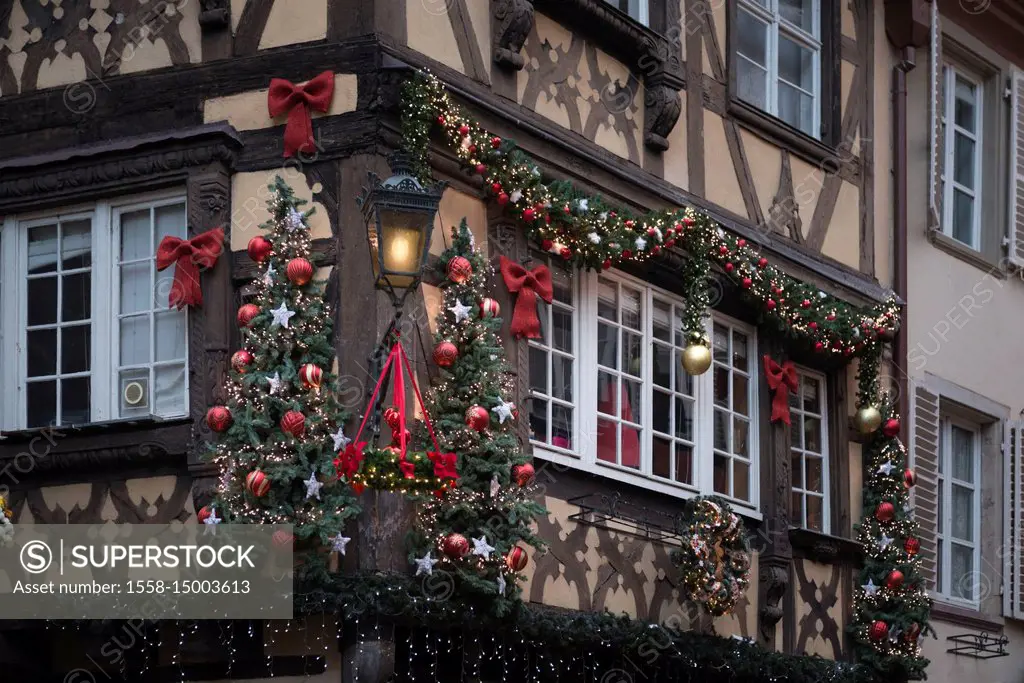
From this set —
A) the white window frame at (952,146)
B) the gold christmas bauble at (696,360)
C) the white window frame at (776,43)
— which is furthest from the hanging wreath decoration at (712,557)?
the white window frame at (952,146)

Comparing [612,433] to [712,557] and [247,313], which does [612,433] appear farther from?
[247,313]

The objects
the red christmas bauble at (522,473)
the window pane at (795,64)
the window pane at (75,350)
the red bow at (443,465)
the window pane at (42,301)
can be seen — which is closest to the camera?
the red bow at (443,465)

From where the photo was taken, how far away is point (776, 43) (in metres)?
15.2

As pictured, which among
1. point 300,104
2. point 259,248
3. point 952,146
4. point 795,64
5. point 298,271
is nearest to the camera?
point 298,271

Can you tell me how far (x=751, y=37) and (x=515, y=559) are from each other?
15.4 feet

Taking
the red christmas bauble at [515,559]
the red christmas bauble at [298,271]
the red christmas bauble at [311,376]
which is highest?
the red christmas bauble at [298,271]

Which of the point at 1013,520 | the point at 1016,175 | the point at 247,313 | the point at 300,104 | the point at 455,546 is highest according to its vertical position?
the point at 1016,175

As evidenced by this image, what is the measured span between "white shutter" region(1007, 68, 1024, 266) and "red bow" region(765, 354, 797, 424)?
302cm

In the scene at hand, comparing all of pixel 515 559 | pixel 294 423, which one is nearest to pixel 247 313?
pixel 294 423

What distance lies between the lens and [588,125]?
43.5 ft

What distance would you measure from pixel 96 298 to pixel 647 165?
10.7ft

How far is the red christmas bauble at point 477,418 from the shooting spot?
1155 cm

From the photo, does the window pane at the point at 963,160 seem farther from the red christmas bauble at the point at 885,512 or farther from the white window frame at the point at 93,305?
the white window frame at the point at 93,305

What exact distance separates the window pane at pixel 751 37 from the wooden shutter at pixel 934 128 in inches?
61.6
